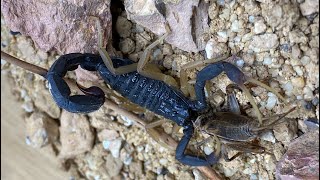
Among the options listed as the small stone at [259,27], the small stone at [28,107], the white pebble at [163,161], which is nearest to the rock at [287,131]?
the small stone at [259,27]

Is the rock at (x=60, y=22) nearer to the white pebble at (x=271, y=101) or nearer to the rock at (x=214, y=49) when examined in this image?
the rock at (x=214, y=49)

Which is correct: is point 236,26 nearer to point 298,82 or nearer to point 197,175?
point 298,82

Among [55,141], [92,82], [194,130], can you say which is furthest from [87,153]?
[194,130]

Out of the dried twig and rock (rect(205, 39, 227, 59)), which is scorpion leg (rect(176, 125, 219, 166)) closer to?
the dried twig

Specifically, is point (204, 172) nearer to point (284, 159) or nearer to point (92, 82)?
point (284, 159)

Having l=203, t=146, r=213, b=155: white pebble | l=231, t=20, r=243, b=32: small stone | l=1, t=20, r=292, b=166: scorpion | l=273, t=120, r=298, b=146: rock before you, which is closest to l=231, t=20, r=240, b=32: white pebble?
l=231, t=20, r=243, b=32: small stone

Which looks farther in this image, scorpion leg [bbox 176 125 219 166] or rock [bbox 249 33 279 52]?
scorpion leg [bbox 176 125 219 166]
